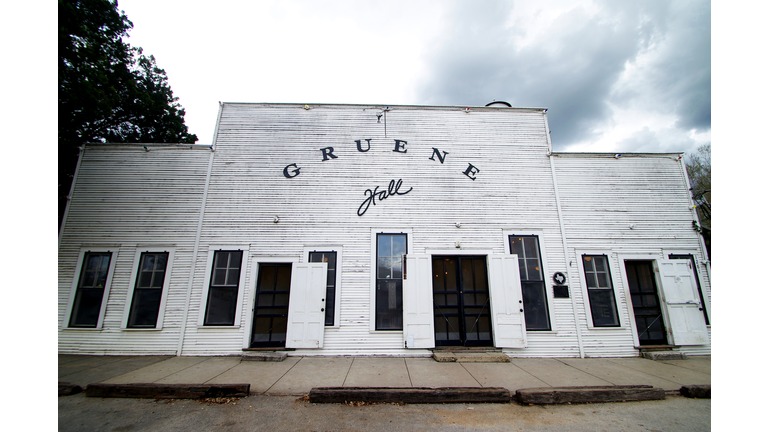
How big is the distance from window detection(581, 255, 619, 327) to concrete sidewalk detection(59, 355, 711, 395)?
91 cm

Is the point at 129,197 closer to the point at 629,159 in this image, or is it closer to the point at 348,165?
the point at 348,165

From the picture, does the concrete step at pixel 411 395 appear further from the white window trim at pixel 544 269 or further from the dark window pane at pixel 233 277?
the dark window pane at pixel 233 277

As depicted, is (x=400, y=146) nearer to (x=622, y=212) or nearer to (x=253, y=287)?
(x=253, y=287)

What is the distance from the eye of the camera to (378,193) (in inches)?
295

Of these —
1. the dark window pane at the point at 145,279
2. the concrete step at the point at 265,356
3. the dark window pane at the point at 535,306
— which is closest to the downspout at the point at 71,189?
the dark window pane at the point at 145,279

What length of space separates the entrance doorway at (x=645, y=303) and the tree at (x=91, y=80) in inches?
574

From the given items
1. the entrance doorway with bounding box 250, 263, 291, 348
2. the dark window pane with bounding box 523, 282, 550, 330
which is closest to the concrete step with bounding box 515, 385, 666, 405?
the dark window pane with bounding box 523, 282, 550, 330

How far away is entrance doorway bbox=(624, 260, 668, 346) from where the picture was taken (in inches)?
276

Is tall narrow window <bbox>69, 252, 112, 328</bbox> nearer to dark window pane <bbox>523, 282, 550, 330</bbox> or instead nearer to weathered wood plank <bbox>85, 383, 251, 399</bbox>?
weathered wood plank <bbox>85, 383, 251, 399</bbox>

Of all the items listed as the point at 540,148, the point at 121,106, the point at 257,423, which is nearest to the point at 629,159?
the point at 540,148

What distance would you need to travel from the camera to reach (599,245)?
732 centimetres

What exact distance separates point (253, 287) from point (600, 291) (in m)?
8.98

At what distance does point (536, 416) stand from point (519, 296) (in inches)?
127

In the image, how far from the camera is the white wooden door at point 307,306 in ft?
21.2
